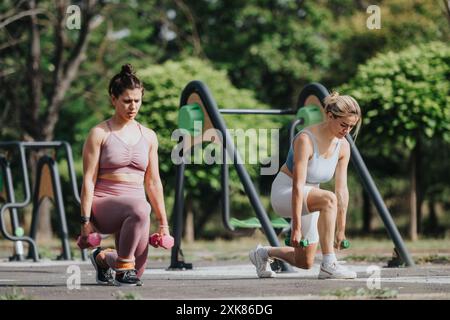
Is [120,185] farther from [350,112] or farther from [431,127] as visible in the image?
[431,127]

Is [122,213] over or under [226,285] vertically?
over

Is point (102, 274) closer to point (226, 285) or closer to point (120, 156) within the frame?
point (226, 285)

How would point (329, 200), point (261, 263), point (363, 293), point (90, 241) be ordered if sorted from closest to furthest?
point (363, 293) → point (90, 241) → point (329, 200) → point (261, 263)

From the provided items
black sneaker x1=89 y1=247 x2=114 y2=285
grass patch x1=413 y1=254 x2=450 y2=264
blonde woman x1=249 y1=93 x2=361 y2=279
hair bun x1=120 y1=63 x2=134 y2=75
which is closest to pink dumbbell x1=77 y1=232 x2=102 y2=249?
black sneaker x1=89 y1=247 x2=114 y2=285

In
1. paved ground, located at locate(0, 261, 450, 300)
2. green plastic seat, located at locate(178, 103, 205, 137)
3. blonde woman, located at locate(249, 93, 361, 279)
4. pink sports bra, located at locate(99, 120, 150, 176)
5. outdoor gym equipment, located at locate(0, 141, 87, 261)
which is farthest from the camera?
outdoor gym equipment, located at locate(0, 141, 87, 261)

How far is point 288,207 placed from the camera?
23.7 ft

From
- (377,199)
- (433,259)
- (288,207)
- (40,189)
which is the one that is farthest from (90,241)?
(40,189)

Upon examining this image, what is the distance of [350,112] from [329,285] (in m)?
1.16

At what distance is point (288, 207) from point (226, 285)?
70 centimetres

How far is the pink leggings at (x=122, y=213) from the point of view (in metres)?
6.62

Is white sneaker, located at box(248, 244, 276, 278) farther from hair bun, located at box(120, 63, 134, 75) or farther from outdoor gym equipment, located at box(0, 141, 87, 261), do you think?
outdoor gym equipment, located at box(0, 141, 87, 261)

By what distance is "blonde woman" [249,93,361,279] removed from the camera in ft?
22.8
